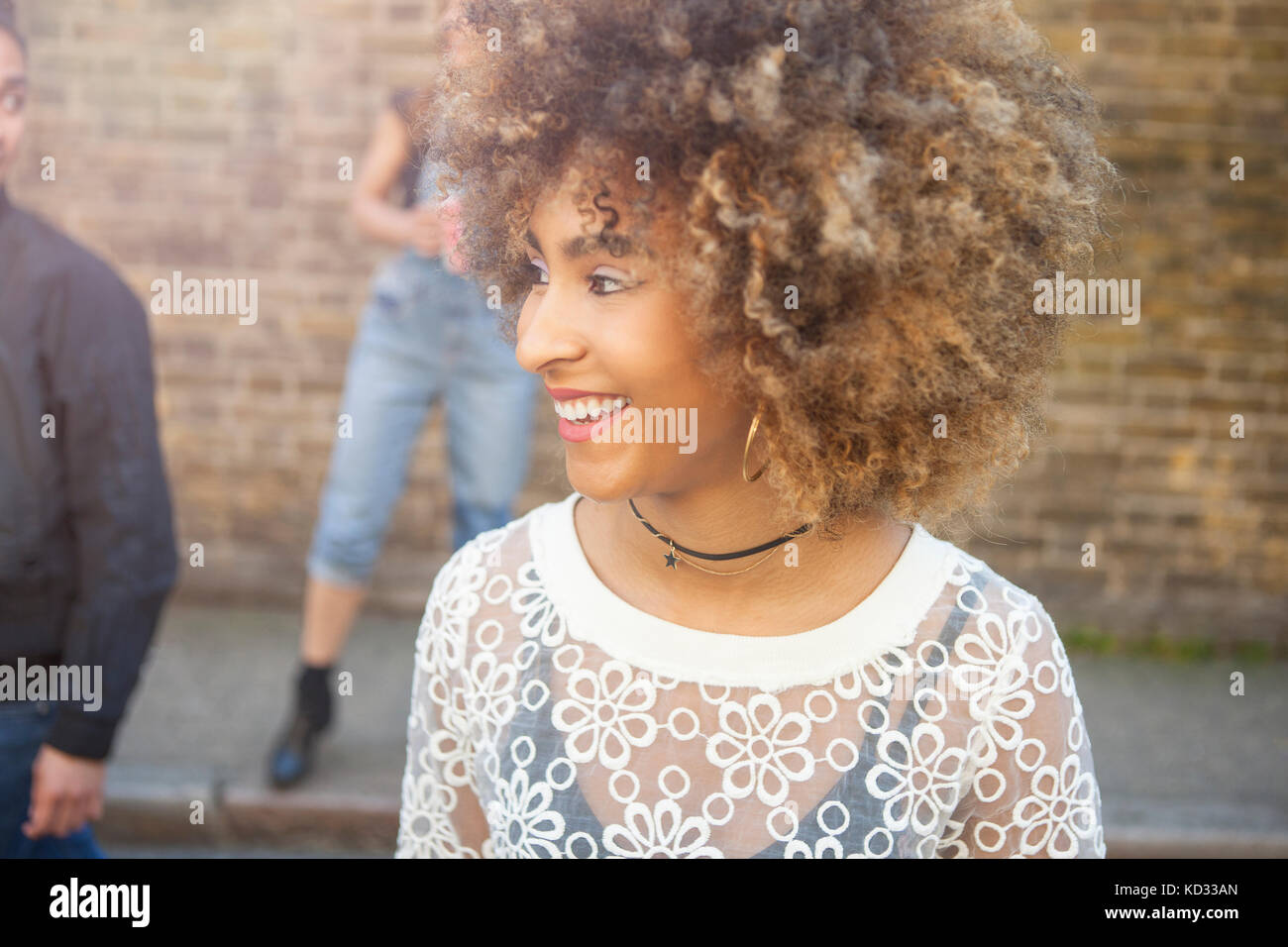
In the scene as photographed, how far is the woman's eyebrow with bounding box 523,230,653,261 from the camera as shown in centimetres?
144

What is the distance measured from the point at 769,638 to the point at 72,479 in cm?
161

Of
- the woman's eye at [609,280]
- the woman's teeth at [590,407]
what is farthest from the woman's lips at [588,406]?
the woman's eye at [609,280]

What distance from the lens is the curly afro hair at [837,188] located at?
4.58 ft

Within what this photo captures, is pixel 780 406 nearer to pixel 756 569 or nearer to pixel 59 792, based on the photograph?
pixel 756 569

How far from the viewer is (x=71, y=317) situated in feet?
7.95

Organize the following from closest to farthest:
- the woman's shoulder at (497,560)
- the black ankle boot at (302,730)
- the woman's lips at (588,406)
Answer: the woman's lips at (588,406), the woman's shoulder at (497,560), the black ankle boot at (302,730)

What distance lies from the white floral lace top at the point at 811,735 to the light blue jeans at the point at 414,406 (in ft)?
7.90

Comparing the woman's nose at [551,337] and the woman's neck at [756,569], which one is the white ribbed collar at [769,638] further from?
the woman's nose at [551,337]

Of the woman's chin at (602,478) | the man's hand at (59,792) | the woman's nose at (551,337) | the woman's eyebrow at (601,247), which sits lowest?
the man's hand at (59,792)

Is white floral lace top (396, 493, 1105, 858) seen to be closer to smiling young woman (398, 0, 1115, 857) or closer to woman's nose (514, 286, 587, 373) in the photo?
smiling young woman (398, 0, 1115, 857)

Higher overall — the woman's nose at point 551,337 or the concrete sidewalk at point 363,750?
the woman's nose at point 551,337

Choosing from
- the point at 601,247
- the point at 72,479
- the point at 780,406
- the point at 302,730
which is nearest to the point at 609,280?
the point at 601,247

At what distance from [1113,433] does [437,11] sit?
3593 millimetres
